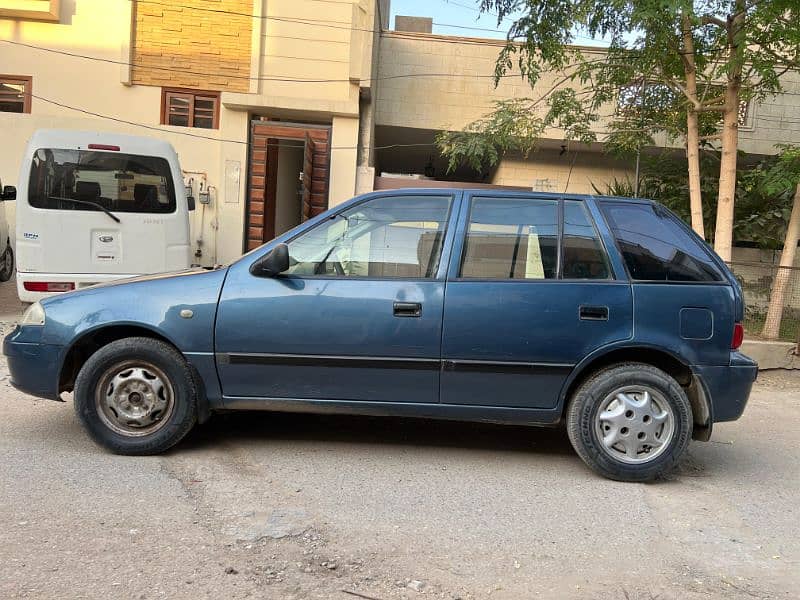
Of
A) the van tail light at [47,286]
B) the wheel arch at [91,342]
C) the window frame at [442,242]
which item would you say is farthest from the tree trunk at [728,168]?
the van tail light at [47,286]

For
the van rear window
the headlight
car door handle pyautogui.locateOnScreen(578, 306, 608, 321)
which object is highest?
the van rear window

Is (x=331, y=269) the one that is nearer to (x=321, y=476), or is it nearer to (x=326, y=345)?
(x=326, y=345)

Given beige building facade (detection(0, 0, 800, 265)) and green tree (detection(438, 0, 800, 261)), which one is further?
beige building facade (detection(0, 0, 800, 265))

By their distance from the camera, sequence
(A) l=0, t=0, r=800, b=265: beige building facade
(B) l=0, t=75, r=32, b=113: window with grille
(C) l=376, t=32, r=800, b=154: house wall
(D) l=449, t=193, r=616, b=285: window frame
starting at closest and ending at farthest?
(D) l=449, t=193, r=616, b=285: window frame < (A) l=0, t=0, r=800, b=265: beige building facade < (B) l=0, t=75, r=32, b=113: window with grille < (C) l=376, t=32, r=800, b=154: house wall

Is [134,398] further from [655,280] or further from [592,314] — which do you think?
[655,280]

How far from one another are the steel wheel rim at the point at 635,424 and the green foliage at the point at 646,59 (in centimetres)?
433

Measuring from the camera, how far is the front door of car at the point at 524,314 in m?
4.31

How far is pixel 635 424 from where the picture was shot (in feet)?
14.2

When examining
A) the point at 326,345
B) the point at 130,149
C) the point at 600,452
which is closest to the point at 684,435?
the point at 600,452

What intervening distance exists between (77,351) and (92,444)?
65cm

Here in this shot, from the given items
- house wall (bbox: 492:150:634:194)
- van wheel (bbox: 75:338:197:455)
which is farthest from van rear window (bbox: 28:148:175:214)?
house wall (bbox: 492:150:634:194)

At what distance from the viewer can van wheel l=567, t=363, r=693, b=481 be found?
432 cm

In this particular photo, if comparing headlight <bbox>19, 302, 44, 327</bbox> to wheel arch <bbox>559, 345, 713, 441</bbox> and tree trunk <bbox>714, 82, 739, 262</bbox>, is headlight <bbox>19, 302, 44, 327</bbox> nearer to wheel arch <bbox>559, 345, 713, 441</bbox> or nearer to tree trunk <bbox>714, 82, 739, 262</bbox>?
wheel arch <bbox>559, 345, 713, 441</bbox>

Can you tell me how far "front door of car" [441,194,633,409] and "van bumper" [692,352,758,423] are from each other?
588 mm
